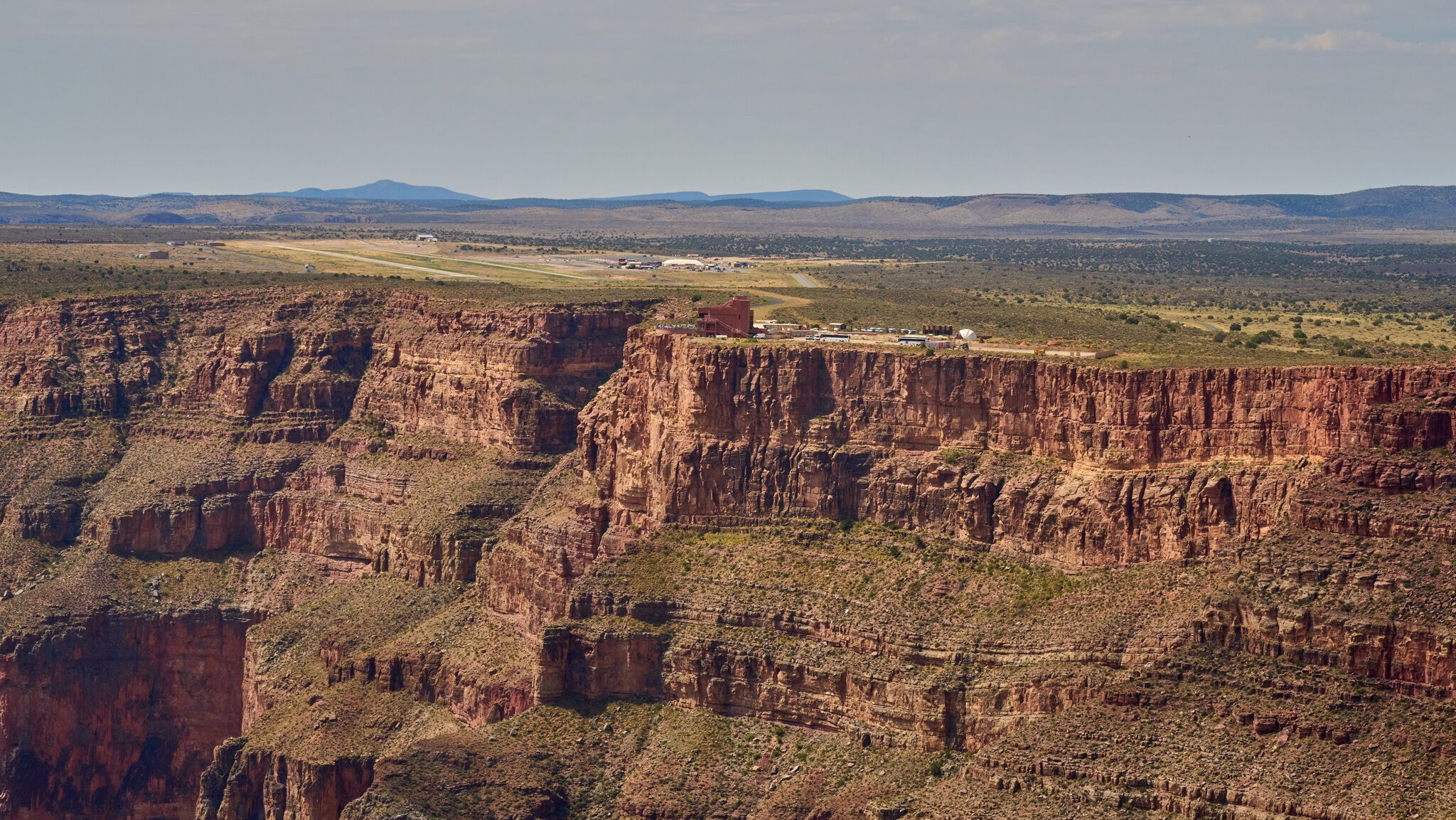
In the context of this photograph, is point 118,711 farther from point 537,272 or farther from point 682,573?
point 537,272

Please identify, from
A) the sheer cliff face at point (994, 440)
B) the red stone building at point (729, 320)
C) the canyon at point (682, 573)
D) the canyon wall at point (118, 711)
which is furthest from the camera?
the canyon wall at point (118, 711)

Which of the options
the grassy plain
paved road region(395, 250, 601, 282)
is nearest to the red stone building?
the grassy plain

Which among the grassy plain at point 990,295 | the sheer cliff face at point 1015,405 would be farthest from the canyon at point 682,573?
the grassy plain at point 990,295

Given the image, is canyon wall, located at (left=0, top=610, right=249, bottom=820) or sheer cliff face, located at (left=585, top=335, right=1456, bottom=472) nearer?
sheer cliff face, located at (left=585, top=335, right=1456, bottom=472)

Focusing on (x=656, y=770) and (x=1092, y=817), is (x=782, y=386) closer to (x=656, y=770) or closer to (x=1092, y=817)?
(x=656, y=770)

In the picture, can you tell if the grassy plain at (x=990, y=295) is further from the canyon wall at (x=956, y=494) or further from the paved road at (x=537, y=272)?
the canyon wall at (x=956, y=494)

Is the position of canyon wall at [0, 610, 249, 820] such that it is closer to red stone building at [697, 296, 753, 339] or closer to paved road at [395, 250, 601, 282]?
red stone building at [697, 296, 753, 339]

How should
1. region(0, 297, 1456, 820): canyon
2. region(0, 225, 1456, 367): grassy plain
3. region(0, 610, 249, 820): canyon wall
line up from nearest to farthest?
region(0, 297, 1456, 820): canyon < region(0, 225, 1456, 367): grassy plain < region(0, 610, 249, 820): canyon wall
